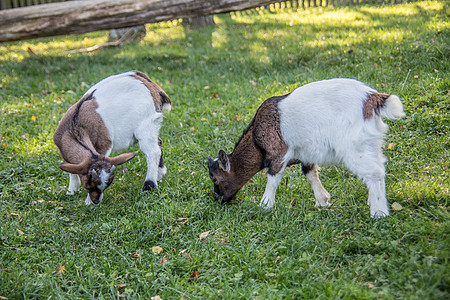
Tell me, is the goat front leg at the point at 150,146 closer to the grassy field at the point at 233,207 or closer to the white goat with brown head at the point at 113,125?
the white goat with brown head at the point at 113,125

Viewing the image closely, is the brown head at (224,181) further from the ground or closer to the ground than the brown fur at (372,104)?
closer to the ground

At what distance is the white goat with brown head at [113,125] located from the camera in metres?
5.03

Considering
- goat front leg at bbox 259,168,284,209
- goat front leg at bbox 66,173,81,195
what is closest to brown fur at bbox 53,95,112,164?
goat front leg at bbox 66,173,81,195

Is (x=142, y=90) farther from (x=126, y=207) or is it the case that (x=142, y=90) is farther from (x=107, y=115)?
(x=126, y=207)

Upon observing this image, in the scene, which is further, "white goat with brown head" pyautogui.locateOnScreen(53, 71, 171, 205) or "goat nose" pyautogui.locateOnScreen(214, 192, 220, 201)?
"white goat with brown head" pyautogui.locateOnScreen(53, 71, 171, 205)

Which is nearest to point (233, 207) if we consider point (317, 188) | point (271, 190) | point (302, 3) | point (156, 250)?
point (271, 190)

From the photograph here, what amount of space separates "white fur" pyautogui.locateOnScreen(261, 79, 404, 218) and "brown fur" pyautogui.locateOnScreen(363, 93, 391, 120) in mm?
37

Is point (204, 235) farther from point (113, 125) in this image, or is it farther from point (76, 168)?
point (113, 125)

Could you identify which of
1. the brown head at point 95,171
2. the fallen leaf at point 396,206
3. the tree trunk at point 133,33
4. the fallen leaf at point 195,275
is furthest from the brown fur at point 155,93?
the tree trunk at point 133,33

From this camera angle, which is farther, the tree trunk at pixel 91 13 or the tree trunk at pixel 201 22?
the tree trunk at pixel 201 22

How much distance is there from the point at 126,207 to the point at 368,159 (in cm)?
262

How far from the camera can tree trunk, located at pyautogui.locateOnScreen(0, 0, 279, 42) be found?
9.30 m

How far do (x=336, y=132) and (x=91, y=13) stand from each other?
7120 millimetres

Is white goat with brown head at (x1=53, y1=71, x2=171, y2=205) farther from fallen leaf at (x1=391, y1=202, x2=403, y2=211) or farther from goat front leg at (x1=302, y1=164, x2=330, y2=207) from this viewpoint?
fallen leaf at (x1=391, y1=202, x2=403, y2=211)
